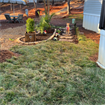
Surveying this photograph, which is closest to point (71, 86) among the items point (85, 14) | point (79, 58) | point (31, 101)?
point (31, 101)

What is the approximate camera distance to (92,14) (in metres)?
9.18

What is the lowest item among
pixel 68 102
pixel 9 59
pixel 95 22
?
pixel 68 102

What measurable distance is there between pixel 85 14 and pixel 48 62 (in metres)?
7.53

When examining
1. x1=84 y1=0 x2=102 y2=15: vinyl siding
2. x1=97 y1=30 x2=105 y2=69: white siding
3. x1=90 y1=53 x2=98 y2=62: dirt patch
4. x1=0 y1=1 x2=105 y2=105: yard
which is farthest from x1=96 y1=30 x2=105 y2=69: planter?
x1=84 y1=0 x2=102 y2=15: vinyl siding

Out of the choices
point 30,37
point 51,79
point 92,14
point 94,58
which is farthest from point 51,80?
point 92,14

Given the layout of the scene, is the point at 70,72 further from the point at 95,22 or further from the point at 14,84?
the point at 95,22

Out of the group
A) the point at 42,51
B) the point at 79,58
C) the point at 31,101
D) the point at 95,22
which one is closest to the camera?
the point at 31,101

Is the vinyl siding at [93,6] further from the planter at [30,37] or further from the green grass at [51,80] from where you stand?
the green grass at [51,80]

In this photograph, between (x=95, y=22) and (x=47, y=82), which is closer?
(x=47, y=82)

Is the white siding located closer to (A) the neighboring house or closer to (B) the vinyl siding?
(A) the neighboring house

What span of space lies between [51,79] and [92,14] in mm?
7424

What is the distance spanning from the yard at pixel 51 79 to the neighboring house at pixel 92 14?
4.62 m

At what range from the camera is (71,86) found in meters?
2.94

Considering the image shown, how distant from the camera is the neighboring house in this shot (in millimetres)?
8555
